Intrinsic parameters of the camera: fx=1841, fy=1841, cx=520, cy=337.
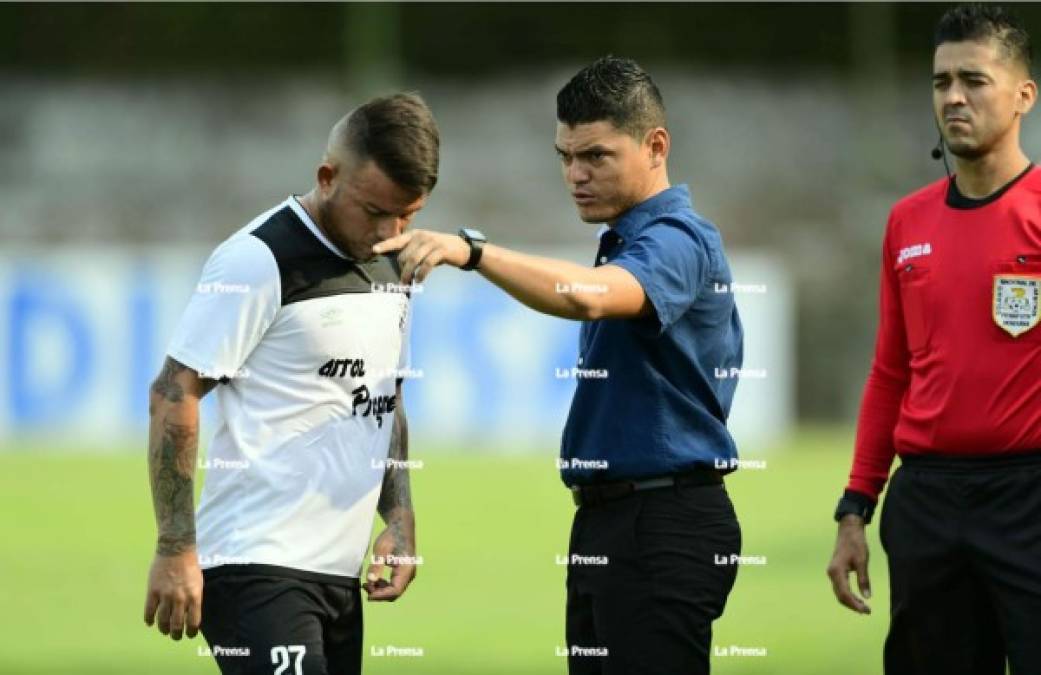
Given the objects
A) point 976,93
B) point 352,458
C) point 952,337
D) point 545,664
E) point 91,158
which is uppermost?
point 91,158

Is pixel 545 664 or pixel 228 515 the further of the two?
pixel 545 664

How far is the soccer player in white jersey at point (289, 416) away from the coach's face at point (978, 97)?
4.79 ft

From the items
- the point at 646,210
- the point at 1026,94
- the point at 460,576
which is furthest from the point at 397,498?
the point at 460,576

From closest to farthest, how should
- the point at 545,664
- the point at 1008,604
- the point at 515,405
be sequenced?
the point at 1008,604, the point at 545,664, the point at 515,405

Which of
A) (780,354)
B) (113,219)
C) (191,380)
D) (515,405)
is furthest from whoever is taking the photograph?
(113,219)

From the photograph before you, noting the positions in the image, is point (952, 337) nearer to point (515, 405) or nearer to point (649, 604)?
point (649, 604)

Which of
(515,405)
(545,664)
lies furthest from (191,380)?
(515,405)

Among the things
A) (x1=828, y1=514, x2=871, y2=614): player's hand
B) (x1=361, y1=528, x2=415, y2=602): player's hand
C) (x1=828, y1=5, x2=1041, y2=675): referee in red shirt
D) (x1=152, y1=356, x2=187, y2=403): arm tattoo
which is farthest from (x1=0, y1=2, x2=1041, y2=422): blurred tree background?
(x1=152, y1=356, x2=187, y2=403): arm tattoo

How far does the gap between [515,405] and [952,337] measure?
1146 cm

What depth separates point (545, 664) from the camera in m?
8.83

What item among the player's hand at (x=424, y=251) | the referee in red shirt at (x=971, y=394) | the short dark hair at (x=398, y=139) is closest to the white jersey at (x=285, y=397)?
the short dark hair at (x=398, y=139)

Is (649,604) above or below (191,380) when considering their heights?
below

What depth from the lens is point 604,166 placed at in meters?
4.86

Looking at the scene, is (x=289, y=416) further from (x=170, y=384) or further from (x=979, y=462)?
(x=979, y=462)
